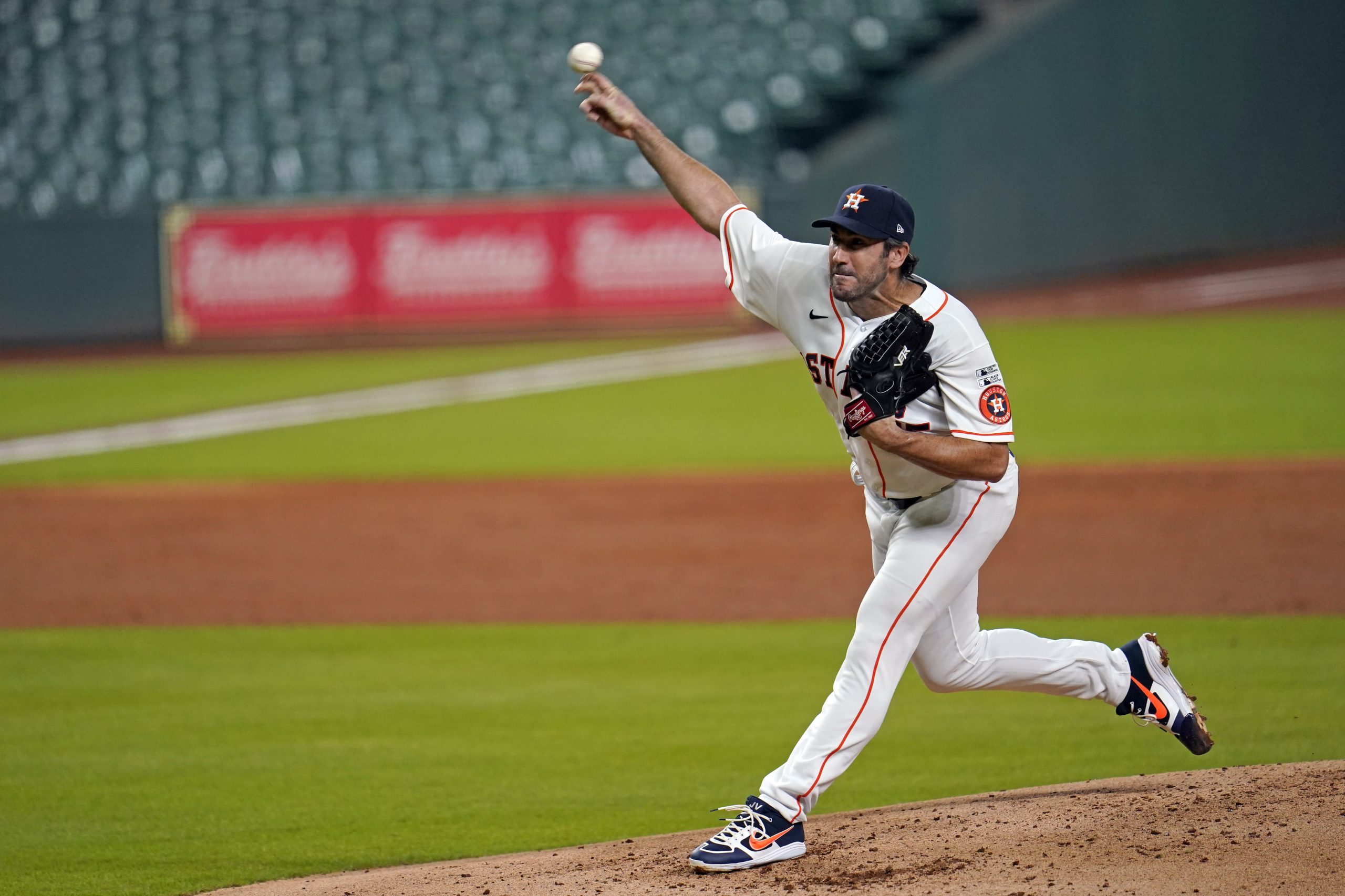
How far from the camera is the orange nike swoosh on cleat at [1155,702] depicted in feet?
13.8

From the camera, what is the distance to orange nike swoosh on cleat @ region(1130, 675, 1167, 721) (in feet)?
13.8

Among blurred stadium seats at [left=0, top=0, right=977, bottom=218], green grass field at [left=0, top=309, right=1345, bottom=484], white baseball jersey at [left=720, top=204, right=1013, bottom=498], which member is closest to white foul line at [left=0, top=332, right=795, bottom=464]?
green grass field at [left=0, top=309, right=1345, bottom=484]

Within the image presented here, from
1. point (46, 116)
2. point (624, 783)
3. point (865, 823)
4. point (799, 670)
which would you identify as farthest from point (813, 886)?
point (46, 116)

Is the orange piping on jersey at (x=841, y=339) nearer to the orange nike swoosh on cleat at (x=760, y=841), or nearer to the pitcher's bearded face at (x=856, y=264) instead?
the pitcher's bearded face at (x=856, y=264)

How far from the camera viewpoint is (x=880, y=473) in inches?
151

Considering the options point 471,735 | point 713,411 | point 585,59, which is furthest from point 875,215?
point 713,411

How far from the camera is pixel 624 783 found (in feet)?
15.9

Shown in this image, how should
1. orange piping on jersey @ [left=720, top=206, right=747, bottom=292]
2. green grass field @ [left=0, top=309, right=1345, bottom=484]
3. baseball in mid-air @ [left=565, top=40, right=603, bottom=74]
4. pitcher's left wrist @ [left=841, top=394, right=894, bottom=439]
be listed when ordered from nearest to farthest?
pitcher's left wrist @ [left=841, top=394, right=894, bottom=439] < orange piping on jersey @ [left=720, top=206, right=747, bottom=292] < baseball in mid-air @ [left=565, top=40, right=603, bottom=74] < green grass field @ [left=0, top=309, right=1345, bottom=484]

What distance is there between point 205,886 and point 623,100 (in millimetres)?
2488

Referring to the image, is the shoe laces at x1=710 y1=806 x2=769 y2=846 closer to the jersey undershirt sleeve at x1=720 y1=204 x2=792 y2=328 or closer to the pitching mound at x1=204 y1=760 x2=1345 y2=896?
the pitching mound at x1=204 y1=760 x2=1345 y2=896

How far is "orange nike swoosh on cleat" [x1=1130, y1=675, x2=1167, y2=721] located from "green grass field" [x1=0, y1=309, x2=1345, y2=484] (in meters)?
7.58

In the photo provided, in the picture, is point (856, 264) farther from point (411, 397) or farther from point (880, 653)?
point (411, 397)

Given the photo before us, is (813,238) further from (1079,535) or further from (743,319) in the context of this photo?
(1079,535)

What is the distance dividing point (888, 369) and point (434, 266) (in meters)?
18.8
